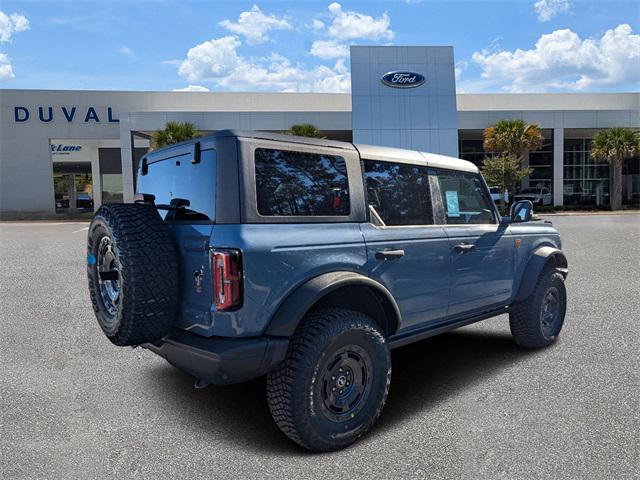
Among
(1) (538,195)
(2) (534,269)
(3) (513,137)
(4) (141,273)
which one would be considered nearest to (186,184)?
(4) (141,273)

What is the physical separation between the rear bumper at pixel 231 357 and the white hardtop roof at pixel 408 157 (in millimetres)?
1546

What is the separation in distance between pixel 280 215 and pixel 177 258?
704 mm

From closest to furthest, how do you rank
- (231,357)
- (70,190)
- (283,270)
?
1. (231,357)
2. (283,270)
3. (70,190)

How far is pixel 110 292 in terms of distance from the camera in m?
3.36

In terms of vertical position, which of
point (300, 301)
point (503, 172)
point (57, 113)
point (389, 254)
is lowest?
point (300, 301)

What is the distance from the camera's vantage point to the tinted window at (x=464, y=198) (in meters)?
4.12

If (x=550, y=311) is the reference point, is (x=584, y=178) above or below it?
above

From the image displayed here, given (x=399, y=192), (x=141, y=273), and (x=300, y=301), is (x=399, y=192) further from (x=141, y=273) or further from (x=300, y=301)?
(x=141, y=273)

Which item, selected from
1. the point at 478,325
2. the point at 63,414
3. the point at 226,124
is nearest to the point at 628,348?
the point at 478,325

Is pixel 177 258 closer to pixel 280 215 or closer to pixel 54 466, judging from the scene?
pixel 280 215

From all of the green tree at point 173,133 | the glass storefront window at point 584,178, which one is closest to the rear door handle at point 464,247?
the green tree at point 173,133

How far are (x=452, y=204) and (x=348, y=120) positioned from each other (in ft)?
97.8

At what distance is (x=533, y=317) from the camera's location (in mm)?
4742

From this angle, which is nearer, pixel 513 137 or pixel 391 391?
pixel 391 391
